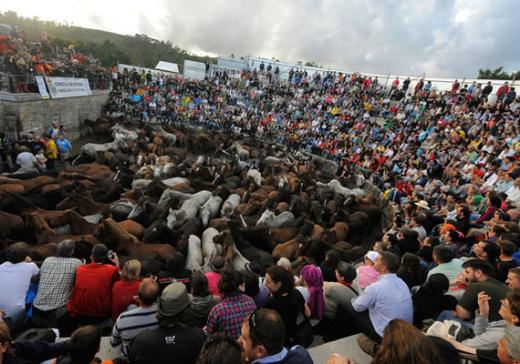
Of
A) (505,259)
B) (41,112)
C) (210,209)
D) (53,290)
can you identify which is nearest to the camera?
(53,290)

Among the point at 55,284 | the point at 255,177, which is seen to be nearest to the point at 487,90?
the point at 255,177

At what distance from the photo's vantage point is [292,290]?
3.64 metres

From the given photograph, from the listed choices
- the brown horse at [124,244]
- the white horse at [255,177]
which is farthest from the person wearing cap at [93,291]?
the white horse at [255,177]

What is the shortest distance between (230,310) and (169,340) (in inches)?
32.2

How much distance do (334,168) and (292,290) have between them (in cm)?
1639

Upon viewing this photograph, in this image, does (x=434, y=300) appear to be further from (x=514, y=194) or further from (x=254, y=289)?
(x=514, y=194)

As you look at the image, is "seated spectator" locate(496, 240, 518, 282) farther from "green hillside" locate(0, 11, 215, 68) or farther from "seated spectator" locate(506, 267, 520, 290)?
"green hillside" locate(0, 11, 215, 68)

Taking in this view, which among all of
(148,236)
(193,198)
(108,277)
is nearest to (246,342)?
(108,277)

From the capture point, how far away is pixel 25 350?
A: 272 cm

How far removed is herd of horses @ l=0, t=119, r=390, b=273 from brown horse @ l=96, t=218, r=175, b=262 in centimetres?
2

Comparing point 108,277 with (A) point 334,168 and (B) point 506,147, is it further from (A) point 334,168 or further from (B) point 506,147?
(A) point 334,168

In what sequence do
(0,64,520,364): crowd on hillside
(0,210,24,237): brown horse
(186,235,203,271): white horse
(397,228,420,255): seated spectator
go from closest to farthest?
(0,64,520,364): crowd on hillside, (397,228,420,255): seated spectator, (186,235,203,271): white horse, (0,210,24,237): brown horse

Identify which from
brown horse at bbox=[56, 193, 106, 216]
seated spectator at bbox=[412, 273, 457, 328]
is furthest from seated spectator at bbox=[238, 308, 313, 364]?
brown horse at bbox=[56, 193, 106, 216]

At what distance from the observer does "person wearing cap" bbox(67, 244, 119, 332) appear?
4230 mm
